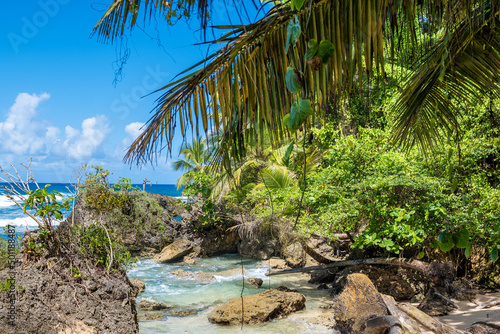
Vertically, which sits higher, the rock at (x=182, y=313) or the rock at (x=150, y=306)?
the rock at (x=150, y=306)

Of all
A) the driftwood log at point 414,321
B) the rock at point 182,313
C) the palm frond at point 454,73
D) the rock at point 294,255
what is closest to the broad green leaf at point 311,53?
the palm frond at point 454,73

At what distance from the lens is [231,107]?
1958 millimetres

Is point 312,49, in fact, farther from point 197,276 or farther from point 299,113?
point 197,276

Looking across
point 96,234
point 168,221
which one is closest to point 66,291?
point 96,234

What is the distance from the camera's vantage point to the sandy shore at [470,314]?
6.22m

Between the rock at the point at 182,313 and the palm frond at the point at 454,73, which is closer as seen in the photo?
the palm frond at the point at 454,73

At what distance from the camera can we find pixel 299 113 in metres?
1.08

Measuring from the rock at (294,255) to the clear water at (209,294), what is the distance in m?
0.38

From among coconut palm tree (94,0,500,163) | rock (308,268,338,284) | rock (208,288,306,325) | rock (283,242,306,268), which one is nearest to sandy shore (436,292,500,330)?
rock (208,288,306,325)

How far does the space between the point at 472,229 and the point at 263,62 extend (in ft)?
18.9

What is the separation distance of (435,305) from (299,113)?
292 inches

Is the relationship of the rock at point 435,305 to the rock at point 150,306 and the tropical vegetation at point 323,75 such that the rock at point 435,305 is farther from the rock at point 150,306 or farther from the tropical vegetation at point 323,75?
the rock at point 150,306

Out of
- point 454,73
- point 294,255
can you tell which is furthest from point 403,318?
point 294,255

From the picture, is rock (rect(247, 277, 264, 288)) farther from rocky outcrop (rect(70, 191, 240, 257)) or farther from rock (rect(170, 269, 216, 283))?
rocky outcrop (rect(70, 191, 240, 257))
